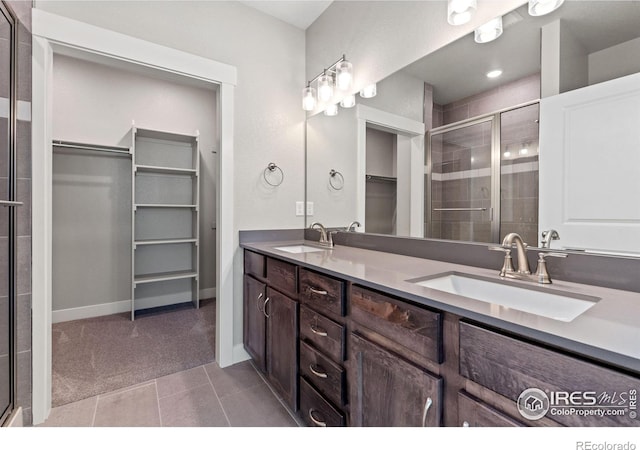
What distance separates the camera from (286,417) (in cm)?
153

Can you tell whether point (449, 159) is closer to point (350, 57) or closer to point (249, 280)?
point (350, 57)

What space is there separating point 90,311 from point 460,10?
386 cm

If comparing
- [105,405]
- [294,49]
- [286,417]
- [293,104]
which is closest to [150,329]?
[105,405]

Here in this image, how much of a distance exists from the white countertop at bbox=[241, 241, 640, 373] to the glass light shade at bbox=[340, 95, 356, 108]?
1272 millimetres

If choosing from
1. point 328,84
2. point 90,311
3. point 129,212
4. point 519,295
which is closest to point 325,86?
point 328,84

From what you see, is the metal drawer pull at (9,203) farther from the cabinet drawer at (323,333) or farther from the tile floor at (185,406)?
the cabinet drawer at (323,333)

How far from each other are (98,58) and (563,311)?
8.29 ft

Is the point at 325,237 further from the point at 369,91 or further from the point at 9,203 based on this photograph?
the point at 9,203

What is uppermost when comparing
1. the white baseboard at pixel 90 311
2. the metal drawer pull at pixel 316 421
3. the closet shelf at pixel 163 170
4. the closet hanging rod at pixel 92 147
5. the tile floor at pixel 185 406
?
the closet hanging rod at pixel 92 147

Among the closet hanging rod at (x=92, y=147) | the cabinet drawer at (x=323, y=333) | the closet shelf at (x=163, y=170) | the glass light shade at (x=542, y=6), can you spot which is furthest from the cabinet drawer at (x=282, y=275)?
the closet hanging rod at (x=92, y=147)

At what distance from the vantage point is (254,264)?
1907 mm

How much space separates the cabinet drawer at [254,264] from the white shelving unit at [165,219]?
147 cm

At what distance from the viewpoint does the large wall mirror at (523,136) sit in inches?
36.6

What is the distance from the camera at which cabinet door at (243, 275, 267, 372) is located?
5.82 ft
